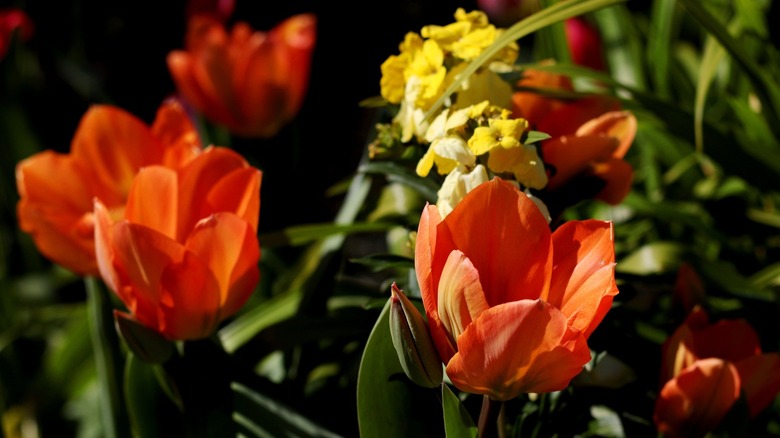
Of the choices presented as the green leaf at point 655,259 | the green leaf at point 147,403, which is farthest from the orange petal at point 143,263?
the green leaf at point 655,259

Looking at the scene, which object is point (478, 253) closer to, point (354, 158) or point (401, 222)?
point (401, 222)

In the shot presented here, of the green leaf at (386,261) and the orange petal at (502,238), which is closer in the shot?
the orange petal at (502,238)

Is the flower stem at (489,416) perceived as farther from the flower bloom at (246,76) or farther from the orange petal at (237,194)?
the flower bloom at (246,76)

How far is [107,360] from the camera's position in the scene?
2.74 ft

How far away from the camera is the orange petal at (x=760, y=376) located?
61 cm

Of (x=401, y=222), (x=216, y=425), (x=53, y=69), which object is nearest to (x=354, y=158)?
(x=53, y=69)

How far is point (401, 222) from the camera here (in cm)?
87

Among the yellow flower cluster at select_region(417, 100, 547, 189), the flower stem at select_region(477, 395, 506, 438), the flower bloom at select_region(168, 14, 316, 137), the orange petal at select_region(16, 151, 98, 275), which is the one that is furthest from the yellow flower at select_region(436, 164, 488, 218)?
the flower bloom at select_region(168, 14, 316, 137)

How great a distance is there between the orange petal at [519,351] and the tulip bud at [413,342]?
0.02 m

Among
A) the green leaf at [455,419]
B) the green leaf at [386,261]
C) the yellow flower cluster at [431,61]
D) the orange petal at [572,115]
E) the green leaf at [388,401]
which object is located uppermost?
the yellow flower cluster at [431,61]

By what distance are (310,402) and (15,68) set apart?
883 millimetres

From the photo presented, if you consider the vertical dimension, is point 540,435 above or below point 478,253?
below

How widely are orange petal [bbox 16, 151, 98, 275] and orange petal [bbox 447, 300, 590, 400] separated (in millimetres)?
390

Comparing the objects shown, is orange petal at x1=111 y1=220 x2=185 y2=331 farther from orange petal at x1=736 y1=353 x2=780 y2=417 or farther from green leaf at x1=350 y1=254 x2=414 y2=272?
orange petal at x1=736 y1=353 x2=780 y2=417
